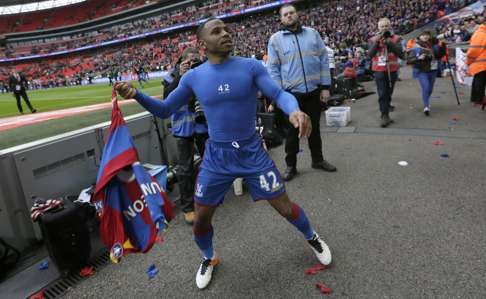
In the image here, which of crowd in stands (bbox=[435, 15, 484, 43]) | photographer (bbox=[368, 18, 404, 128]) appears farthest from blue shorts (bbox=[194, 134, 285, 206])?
crowd in stands (bbox=[435, 15, 484, 43])

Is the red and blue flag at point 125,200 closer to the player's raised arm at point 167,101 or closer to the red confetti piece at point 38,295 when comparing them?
the player's raised arm at point 167,101

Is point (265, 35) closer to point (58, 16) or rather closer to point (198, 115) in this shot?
point (198, 115)

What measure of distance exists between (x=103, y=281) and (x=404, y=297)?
2247mm

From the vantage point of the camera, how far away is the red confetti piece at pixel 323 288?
7.24ft

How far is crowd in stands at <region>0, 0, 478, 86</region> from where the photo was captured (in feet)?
81.8

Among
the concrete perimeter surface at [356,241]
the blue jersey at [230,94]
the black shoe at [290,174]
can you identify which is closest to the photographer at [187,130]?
the concrete perimeter surface at [356,241]

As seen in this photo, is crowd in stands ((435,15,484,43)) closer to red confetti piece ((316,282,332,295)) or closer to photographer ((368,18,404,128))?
photographer ((368,18,404,128))

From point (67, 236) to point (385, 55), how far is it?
5.67m

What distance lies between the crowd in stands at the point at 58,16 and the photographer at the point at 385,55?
215ft

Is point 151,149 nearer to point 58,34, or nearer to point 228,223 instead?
point 228,223

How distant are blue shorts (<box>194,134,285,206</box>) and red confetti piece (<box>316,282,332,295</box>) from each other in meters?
0.70

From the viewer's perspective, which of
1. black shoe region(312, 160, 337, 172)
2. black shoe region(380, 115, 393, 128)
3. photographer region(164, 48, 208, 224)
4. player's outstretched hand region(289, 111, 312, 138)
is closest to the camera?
player's outstretched hand region(289, 111, 312, 138)

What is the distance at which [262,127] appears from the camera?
5.74 metres

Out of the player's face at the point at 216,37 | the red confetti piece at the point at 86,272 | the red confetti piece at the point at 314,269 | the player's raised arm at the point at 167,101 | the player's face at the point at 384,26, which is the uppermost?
the player's face at the point at 384,26
